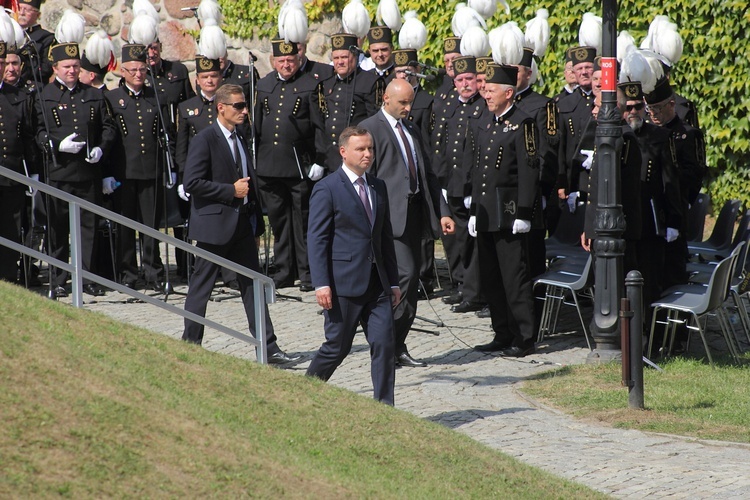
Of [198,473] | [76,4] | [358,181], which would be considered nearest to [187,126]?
[358,181]

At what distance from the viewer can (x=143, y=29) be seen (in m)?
13.7

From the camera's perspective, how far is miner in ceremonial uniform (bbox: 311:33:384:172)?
41.9 ft

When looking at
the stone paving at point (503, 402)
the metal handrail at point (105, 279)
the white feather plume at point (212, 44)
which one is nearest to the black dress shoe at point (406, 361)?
the stone paving at point (503, 402)

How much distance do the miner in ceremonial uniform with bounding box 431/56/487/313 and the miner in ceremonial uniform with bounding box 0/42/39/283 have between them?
3.95 meters

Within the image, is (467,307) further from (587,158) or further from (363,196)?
(363,196)

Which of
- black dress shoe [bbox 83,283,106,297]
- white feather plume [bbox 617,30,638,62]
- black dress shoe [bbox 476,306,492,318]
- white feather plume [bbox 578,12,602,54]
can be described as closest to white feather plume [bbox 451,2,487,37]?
white feather plume [bbox 578,12,602,54]

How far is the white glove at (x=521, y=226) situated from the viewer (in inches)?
398

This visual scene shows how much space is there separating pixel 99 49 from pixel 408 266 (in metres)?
5.29

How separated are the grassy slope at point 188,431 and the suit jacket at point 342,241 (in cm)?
67

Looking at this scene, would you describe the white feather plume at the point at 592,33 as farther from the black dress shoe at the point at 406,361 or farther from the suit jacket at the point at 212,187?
the suit jacket at the point at 212,187

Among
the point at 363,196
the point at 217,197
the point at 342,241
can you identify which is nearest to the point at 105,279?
the point at 217,197

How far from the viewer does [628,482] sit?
6871 mm

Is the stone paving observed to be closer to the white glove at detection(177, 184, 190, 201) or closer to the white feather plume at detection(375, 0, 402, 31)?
the white glove at detection(177, 184, 190, 201)

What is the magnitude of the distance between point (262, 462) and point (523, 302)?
4804mm
